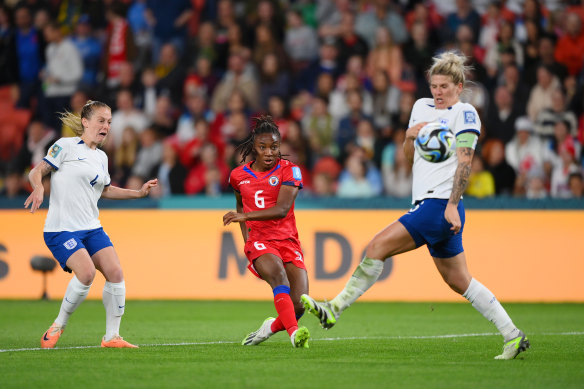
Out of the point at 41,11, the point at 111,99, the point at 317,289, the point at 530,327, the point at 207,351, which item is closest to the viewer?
the point at 207,351

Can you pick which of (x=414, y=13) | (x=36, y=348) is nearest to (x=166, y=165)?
(x=414, y=13)

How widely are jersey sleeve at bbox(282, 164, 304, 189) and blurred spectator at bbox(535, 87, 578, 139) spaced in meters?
8.76

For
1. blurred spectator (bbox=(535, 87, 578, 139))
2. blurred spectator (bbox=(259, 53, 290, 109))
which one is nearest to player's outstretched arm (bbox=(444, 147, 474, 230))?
blurred spectator (bbox=(535, 87, 578, 139))

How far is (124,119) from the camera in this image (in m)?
18.2

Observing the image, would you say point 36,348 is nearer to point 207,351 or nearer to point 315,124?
point 207,351

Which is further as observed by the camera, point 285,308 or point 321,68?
point 321,68

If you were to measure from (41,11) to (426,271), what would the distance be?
1019 centimetres

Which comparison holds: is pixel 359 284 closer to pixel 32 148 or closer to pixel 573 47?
pixel 573 47

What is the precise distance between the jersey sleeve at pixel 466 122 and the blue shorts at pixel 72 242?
3339 millimetres

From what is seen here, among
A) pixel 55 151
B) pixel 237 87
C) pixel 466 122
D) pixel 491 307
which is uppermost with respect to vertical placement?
pixel 237 87

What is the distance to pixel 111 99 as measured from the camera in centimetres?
1867

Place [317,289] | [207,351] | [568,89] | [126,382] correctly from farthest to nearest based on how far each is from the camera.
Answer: [568,89] → [317,289] → [207,351] → [126,382]

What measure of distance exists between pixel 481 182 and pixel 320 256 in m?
3.06

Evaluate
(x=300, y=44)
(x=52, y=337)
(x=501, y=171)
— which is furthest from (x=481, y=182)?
(x=52, y=337)
